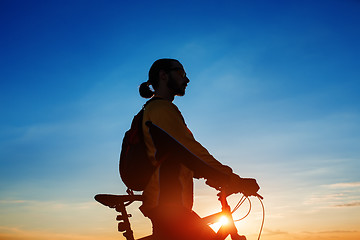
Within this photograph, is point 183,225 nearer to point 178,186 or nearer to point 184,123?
point 178,186

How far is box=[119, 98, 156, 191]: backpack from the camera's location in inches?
148

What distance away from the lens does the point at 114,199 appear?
15.1ft

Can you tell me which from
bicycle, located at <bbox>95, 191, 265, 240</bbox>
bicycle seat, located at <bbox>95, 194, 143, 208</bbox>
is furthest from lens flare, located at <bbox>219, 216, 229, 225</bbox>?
bicycle seat, located at <bbox>95, 194, 143, 208</bbox>

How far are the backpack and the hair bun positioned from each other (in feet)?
2.53

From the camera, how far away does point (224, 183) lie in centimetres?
402

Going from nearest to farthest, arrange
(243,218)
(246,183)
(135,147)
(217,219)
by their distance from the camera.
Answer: (135,147)
(246,183)
(217,219)
(243,218)

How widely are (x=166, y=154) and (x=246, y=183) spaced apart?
42.6 inches

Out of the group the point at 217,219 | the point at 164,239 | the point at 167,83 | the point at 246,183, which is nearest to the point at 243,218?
the point at 217,219

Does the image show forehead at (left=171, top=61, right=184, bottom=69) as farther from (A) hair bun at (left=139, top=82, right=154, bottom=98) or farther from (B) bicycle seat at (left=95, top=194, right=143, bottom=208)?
(B) bicycle seat at (left=95, top=194, right=143, bottom=208)

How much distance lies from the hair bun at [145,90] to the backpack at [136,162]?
77cm

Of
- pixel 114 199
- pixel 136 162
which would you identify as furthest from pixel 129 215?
pixel 136 162

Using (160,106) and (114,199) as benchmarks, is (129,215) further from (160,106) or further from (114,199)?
(160,106)

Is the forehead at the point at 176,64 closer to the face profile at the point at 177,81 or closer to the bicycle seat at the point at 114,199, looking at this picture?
the face profile at the point at 177,81

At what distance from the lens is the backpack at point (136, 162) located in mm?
3762
